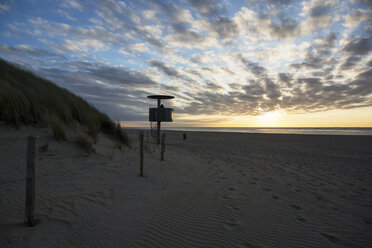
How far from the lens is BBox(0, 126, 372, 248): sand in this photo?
115 inches

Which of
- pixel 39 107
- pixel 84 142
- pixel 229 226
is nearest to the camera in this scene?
pixel 229 226

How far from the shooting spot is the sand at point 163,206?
9.61ft

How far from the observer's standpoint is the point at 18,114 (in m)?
5.98

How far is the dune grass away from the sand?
509 millimetres

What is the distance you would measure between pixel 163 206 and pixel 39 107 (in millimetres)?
6056

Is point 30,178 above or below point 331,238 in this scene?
above

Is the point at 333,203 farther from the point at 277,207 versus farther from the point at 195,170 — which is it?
the point at 195,170

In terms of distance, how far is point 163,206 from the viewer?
410 centimetres

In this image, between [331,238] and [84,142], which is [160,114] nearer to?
[84,142]

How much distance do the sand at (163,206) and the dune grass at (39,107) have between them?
0.51m

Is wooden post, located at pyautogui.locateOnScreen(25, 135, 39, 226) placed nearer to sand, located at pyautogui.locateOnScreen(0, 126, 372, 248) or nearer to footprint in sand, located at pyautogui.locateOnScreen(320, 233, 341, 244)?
sand, located at pyautogui.locateOnScreen(0, 126, 372, 248)

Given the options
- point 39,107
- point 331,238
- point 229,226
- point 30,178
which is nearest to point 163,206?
point 229,226

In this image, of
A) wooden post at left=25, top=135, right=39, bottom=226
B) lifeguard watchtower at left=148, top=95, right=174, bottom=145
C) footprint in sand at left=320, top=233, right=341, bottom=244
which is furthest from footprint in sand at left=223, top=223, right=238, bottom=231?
lifeguard watchtower at left=148, top=95, right=174, bottom=145

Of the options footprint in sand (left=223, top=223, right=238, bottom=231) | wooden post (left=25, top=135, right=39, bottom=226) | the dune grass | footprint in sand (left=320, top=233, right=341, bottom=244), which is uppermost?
the dune grass
